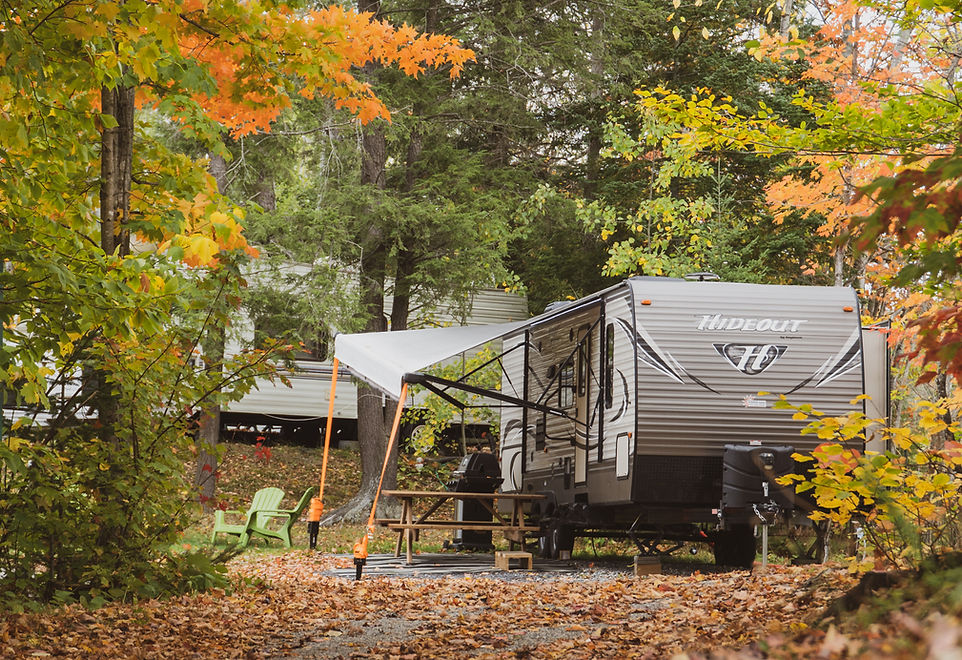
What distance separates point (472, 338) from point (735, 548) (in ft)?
12.0

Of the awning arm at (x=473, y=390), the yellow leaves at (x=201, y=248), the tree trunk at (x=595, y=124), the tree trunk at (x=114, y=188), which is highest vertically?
the tree trunk at (x=595, y=124)

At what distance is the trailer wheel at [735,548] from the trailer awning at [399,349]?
11.0 ft

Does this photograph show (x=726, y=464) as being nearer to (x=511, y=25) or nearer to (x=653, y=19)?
(x=511, y=25)

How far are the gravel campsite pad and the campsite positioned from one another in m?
0.05

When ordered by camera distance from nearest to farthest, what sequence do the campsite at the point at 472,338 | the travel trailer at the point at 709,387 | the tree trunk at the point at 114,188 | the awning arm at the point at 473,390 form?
the campsite at the point at 472,338, the tree trunk at the point at 114,188, the travel trailer at the point at 709,387, the awning arm at the point at 473,390

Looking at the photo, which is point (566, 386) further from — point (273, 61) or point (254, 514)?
point (273, 61)

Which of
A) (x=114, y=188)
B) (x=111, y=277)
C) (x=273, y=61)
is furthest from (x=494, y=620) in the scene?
(x=273, y=61)

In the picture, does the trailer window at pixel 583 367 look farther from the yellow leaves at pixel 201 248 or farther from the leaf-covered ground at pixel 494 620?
the yellow leaves at pixel 201 248

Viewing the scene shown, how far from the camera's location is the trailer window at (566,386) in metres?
11.6

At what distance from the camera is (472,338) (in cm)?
1205

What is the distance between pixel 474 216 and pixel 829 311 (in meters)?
6.55

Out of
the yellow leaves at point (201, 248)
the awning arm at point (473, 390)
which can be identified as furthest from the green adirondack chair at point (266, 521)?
the yellow leaves at point (201, 248)

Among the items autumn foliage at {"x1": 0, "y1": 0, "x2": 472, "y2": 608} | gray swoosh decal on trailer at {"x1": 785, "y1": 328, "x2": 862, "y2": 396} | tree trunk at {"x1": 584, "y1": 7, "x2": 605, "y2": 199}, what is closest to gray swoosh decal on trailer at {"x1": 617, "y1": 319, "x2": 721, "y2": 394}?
gray swoosh decal on trailer at {"x1": 785, "y1": 328, "x2": 862, "y2": 396}

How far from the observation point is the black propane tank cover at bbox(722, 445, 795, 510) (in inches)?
369
